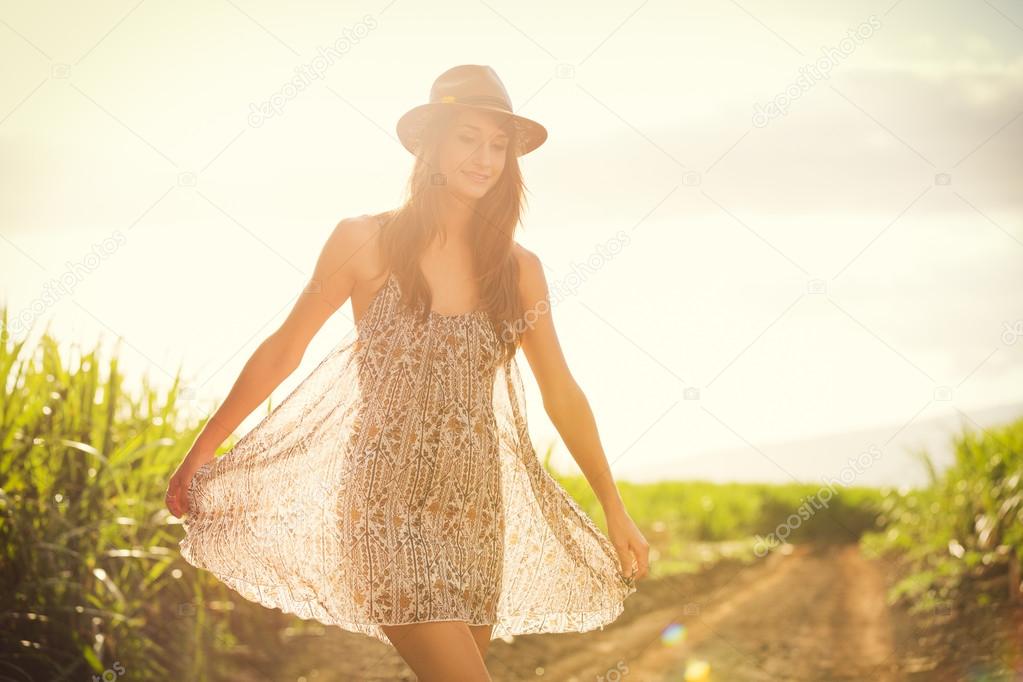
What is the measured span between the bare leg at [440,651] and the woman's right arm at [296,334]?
0.77m

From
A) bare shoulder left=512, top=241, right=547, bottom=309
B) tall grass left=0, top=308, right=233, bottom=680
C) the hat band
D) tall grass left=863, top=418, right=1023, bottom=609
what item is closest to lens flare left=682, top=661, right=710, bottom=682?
tall grass left=863, top=418, right=1023, bottom=609

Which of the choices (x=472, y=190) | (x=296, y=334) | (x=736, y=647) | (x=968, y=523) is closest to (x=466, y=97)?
(x=472, y=190)

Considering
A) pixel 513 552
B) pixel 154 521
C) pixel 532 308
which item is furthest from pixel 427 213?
pixel 154 521

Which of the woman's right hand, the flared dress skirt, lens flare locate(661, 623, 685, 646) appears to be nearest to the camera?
the flared dress skirt

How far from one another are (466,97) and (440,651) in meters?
1.59

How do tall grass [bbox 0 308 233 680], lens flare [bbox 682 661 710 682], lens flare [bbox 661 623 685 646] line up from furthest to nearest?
lens flare [bbox 661 623 685 646] → lens flare [bbox 682 661 710 682] → tall grass [bbox 0 308 233 680]

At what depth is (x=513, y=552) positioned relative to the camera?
3.12 meters

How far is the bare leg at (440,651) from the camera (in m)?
2.38

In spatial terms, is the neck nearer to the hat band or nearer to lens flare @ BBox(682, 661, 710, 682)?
the hat band

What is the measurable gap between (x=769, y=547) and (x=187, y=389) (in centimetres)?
896

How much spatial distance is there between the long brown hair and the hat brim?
35mm

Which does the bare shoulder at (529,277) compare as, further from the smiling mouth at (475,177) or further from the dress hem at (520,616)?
the dress hem at (520,616)

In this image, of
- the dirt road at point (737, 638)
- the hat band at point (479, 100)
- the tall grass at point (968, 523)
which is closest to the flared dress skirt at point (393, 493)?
the hat band at point (479, 100)

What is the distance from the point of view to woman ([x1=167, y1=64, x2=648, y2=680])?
266cm
